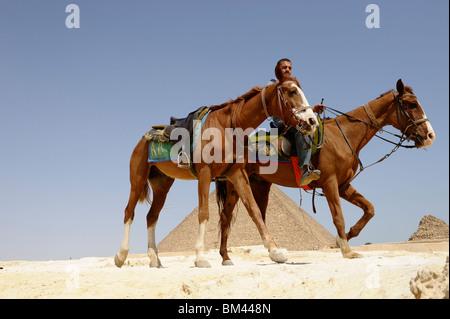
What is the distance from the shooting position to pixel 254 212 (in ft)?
22.0

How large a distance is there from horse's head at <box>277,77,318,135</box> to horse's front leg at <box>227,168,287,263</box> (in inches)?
44.1

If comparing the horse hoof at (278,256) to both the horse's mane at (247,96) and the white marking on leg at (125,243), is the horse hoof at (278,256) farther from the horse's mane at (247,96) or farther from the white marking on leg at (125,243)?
the white marking on leg at (125,243)

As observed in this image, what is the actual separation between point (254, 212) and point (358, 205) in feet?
8.29

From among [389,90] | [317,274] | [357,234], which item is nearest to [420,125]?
[389,90]

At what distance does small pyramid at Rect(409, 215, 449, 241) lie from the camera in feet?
71.1

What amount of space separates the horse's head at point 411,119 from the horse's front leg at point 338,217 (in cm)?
178

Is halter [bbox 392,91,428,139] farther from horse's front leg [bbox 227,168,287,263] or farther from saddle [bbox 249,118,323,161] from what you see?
horse's front leg [bbox 227,168,287,263]

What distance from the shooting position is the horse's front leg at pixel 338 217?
24.3 ft

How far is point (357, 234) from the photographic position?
8078 millimetres

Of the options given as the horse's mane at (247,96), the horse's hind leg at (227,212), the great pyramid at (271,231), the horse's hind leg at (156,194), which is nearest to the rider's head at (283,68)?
the horse's mane at (247,96)

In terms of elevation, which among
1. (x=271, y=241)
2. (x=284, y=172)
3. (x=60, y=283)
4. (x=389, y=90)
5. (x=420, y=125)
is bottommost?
(x=60, y=283)
